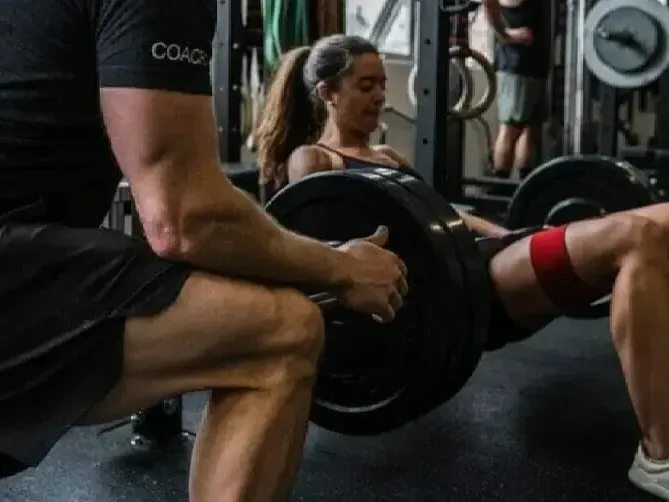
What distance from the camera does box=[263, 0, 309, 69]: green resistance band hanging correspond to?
10.8 ft

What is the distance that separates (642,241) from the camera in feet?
5.68

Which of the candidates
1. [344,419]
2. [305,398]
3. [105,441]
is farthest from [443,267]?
[105,441]

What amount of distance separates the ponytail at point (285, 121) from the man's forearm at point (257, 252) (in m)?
1.14

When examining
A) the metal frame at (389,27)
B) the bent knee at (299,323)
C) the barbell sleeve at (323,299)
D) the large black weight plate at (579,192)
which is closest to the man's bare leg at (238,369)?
the bent knee at (299,323)

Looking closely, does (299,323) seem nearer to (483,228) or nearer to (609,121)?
(483,228)

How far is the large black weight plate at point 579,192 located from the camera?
2672 mm

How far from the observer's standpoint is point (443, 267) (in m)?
1.72

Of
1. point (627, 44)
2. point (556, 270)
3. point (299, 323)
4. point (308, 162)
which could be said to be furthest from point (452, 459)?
point (627, 44)

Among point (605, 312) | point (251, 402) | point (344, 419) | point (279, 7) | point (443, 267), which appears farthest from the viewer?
point (279, 7)

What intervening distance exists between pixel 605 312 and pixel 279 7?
→ 145cm

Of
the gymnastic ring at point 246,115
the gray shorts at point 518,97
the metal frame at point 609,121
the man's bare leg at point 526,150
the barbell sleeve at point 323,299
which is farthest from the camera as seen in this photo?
the man's bare leg at point 526,150

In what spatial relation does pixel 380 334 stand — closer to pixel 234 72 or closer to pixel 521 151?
pixel 234 72

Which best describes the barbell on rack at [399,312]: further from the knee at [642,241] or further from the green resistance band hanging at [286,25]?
the green resistance band hanging at [286,25]

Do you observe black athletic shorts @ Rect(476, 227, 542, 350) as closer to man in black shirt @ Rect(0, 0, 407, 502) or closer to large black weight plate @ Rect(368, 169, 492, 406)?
large black weight plate @ Rect(368, 169, 492, 406)
